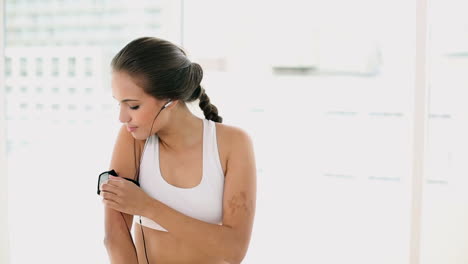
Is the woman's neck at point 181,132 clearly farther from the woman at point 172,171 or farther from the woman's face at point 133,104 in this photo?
the woman's face at point 133,104

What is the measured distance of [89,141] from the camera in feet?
7.20

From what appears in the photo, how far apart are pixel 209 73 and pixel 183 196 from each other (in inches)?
29.4

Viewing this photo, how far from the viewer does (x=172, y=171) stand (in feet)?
4.87

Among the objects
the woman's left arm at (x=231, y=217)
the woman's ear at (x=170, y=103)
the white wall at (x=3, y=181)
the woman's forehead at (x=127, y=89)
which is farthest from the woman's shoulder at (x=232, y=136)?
the white wall at (x=3, y=181)

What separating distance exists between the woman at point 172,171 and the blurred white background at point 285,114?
1.79ft

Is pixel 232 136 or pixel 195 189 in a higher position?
pixel 232 136

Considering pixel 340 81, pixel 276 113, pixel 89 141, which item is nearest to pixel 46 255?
pixel 89 141

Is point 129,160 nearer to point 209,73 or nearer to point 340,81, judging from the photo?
point 209,73

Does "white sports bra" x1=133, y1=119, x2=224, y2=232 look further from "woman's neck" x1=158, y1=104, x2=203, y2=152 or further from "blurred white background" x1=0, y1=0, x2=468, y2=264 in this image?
"blurred white background" x1=0, y1=0, x2=468, y2=264

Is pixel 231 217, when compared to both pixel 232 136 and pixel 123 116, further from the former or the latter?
pixel 123 116

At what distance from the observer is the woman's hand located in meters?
1.33

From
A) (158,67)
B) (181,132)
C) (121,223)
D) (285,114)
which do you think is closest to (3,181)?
(121,223)

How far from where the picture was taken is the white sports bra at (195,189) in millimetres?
1445

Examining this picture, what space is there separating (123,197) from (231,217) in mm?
313
